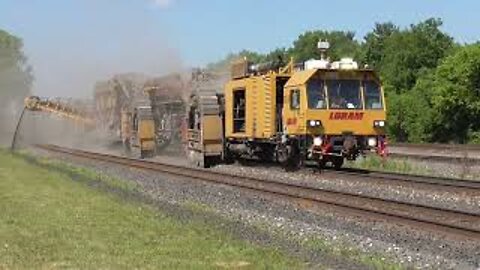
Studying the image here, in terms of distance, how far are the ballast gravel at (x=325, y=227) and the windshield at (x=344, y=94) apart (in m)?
2.43

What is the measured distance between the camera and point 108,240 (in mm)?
11891

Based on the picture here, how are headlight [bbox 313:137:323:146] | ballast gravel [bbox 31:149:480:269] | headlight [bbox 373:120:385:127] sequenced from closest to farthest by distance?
1. ballast gravel [bbox 31:149:480:269]
2. headlight [bbox 313:137:323:146]
3. headlight [bbox 373:120:385:127]

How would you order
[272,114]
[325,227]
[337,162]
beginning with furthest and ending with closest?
[337,162] → [272,114] → [325,227]

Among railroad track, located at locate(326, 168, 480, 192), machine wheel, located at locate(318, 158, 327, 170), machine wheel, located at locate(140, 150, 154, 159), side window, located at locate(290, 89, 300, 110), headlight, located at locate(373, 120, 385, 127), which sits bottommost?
railroad track, located at locate(326, 168, 480, 192)

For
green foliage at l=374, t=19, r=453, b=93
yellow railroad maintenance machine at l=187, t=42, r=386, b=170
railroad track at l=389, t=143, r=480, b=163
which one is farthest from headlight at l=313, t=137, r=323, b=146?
green foliage at l=374, t=19, r=453, b=93

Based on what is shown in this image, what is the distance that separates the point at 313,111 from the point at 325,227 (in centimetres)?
1065

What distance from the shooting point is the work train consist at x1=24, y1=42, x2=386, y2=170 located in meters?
25.2

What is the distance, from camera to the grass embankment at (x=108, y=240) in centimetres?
1027

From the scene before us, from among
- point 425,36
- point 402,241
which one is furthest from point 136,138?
point 425,36

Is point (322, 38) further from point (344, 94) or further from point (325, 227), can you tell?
Result: point (325, 227)

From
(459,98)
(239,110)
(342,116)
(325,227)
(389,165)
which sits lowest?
(325,227)

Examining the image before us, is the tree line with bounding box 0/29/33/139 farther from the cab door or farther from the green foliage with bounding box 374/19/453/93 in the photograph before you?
the cab door

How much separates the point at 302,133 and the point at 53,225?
1274 centimetres

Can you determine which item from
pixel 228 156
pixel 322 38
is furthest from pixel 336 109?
pixel 322 38
